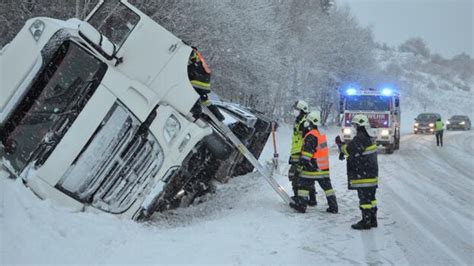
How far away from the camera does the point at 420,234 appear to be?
21.1ft

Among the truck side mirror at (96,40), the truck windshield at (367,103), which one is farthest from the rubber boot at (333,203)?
the truck windshield at (367,103)

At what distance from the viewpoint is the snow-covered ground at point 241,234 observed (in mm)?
4820

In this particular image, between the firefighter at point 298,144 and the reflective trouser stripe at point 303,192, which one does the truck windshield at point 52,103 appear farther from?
the firefighter at point 298,144

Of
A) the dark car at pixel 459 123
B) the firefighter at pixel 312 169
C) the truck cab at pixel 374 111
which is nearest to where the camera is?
the firefighter at pixel 312 169

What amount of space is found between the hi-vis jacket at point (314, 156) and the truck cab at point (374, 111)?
1012cm

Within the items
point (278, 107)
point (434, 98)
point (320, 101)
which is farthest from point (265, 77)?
point (434, 98)

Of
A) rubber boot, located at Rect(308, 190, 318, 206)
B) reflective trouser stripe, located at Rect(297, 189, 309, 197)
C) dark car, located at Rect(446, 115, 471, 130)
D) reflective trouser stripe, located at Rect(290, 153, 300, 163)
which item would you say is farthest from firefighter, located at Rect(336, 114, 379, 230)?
dark car, located at Rect(446, 115, 471, 130)

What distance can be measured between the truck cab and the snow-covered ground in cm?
857

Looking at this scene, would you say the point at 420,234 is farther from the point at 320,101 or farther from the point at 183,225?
the point at 320,101

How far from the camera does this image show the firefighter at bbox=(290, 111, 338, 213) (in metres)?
7.30

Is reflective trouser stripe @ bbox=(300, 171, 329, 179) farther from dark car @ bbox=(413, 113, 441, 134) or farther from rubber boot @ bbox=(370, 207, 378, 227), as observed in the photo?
dark car @ bbox=(413, 113, 441, 134)

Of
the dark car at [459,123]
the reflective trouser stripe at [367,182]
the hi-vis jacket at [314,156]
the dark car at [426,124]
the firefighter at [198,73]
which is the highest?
the dark car at [459,123]

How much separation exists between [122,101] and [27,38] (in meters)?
1.34

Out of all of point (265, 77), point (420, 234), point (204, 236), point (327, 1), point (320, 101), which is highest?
point (327, 1)
